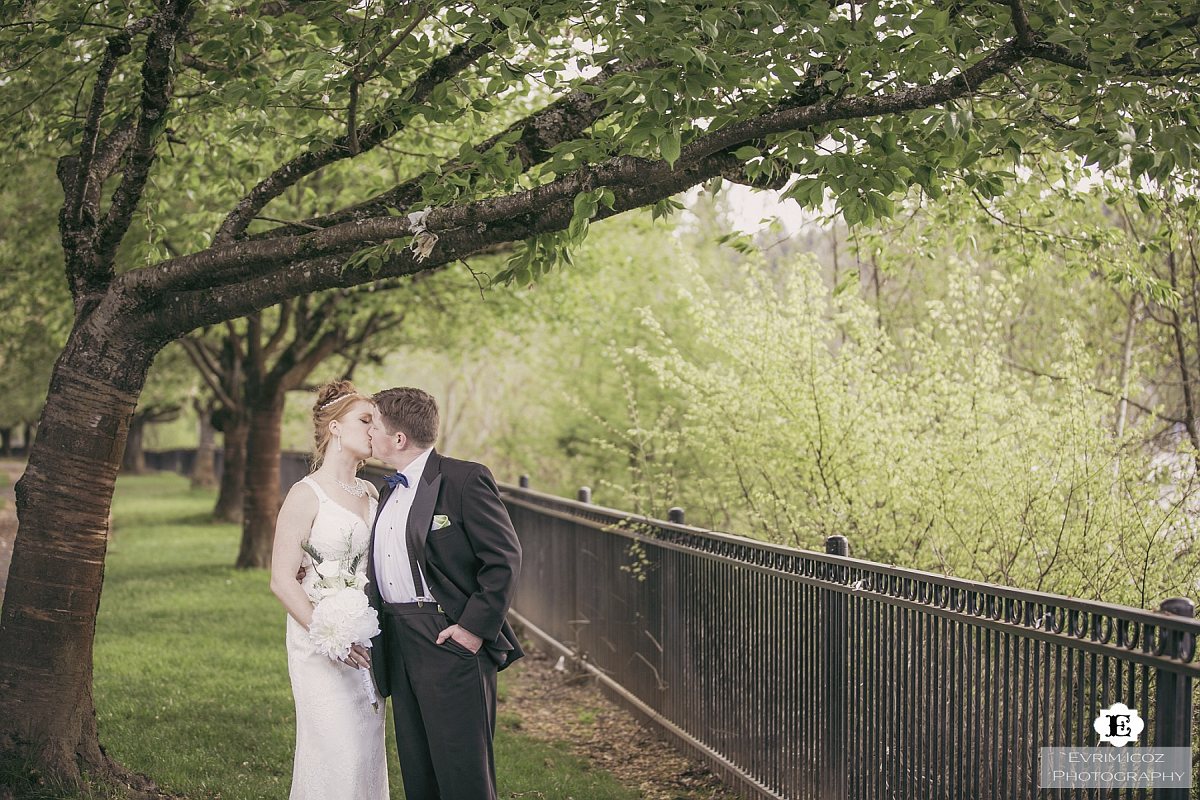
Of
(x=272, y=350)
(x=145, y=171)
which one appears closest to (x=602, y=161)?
(x=145, y=171)

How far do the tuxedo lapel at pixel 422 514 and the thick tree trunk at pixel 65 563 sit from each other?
2178 mm

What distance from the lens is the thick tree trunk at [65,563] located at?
6117mm

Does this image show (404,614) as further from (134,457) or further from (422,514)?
(134,457)

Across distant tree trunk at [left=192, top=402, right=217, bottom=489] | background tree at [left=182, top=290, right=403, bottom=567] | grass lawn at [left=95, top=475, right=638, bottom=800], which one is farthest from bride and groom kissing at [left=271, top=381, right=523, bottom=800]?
distant tree trunk at [left=192, top=402, right=217, bottom=489]

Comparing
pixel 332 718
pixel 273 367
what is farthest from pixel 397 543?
pixel 273 367

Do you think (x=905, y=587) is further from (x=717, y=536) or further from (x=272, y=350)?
(x=272, y=350)

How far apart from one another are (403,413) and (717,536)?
113 inches

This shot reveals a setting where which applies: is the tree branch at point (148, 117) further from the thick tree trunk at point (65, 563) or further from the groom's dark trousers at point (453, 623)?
the groom's dark trousers at point (453, 623)

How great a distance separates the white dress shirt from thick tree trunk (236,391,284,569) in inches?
480

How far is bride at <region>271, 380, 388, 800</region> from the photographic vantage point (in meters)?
5.43

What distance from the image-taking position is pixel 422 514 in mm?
5270

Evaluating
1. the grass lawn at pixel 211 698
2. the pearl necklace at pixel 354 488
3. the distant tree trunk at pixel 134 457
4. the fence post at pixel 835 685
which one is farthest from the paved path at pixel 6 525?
the distant tree trunk at pixel 134 457

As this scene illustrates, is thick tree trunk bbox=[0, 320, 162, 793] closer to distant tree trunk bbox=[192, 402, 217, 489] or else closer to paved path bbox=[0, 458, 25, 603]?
paved path bbox=[0, 458, 25, 603]

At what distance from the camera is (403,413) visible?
5453mm
